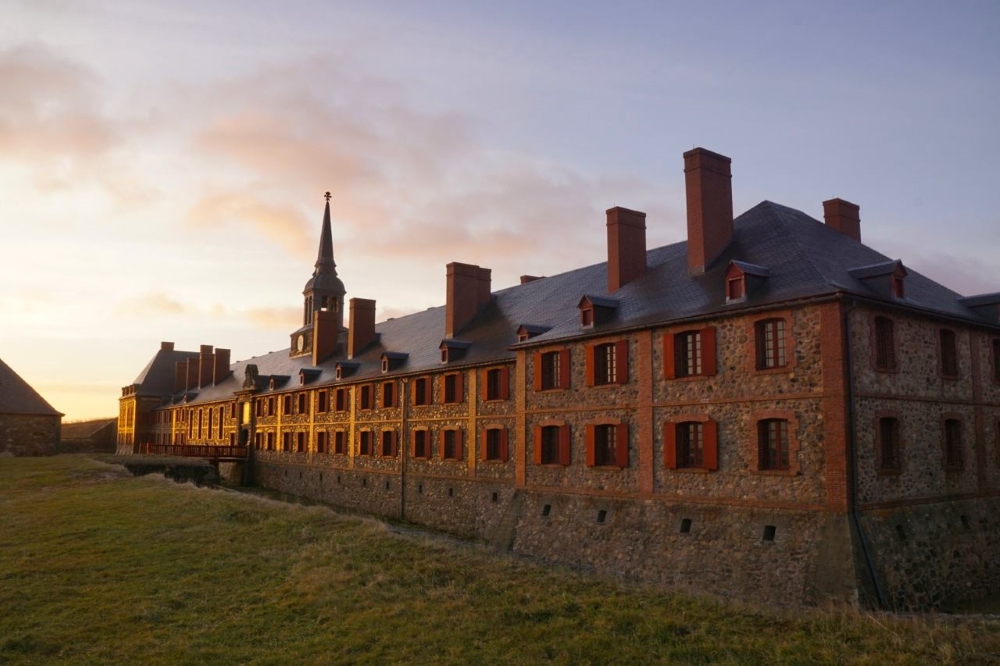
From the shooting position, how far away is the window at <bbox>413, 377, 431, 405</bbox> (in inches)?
1265

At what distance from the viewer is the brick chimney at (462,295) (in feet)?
113

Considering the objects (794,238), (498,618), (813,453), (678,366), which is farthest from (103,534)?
(794,238)

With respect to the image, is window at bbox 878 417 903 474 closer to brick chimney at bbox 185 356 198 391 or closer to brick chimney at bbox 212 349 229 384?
brick chimney at bbox 212 349 229 384

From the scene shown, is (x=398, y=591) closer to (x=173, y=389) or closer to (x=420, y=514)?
(x=420, y=514)

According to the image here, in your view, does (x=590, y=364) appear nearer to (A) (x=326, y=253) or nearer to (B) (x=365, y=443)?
(B) (x=365, y=443)

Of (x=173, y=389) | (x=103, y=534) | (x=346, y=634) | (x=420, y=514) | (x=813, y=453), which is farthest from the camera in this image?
(x=173, y=389)

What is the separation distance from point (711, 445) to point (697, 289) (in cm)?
455

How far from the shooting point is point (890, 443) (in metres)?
18.1

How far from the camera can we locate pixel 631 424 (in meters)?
21.8

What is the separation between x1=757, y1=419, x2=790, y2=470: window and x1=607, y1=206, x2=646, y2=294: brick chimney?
8.52 m

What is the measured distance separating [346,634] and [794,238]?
1492 centimetres

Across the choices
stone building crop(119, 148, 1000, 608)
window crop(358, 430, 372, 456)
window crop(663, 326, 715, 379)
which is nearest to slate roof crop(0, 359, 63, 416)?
window crop(358, 430, 372, 456)

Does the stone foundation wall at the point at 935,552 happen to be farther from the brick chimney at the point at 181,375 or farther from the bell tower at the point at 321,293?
the brick chimney at the point at 181,375

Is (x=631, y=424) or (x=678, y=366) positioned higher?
(x=678, y=366)
